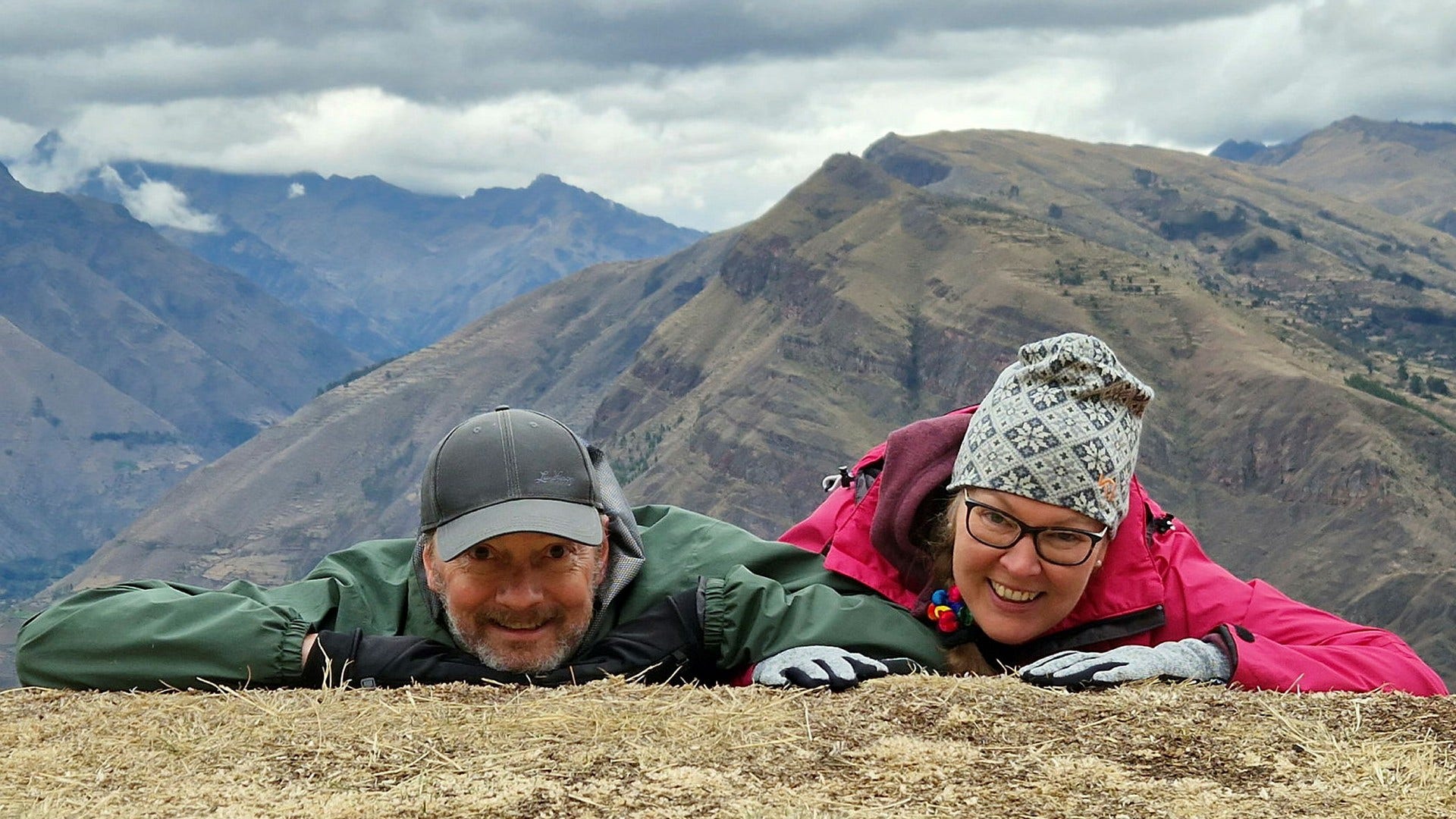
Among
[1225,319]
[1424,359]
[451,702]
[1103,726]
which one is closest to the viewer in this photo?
[1103,726]

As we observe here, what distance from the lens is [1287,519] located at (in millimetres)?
139000

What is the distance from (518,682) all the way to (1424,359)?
19699 cm

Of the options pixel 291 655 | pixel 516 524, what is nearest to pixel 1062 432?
pixel 516 524

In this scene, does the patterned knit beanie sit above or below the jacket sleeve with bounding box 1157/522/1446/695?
above

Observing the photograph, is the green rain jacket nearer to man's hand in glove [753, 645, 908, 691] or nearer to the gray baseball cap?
man's hand in glove [753, 645, 908, 691]

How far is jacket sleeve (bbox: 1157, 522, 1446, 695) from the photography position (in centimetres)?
603

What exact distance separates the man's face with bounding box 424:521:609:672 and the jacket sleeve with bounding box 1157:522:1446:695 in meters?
2.92

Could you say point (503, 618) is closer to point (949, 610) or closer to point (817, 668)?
point (817, 668)

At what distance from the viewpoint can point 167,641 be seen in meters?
6.34

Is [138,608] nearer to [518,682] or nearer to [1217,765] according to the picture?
[518,682]

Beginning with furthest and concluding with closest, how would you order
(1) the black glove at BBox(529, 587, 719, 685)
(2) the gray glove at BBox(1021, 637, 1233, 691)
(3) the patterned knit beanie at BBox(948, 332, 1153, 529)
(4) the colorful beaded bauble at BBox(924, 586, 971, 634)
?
(4) the colorful beaded bauble at BBox(924, 586, 971, 634) < (1) the black glove at BBox(529, 587, 719, 685) < (3) the patterned knit beanie at BBox(948, 332, 1153, 529) < (2) the gray glove at BBox(1021, 637, 1233, 691)

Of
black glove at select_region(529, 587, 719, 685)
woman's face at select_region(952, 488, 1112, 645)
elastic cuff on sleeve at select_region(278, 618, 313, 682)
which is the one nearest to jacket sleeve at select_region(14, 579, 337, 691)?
elastic cuff on sleeve at select_region(278, 618, 313, 682)

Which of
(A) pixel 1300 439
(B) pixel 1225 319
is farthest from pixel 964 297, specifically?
(A) pixel 1300 439

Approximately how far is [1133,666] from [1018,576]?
650 millimetres
